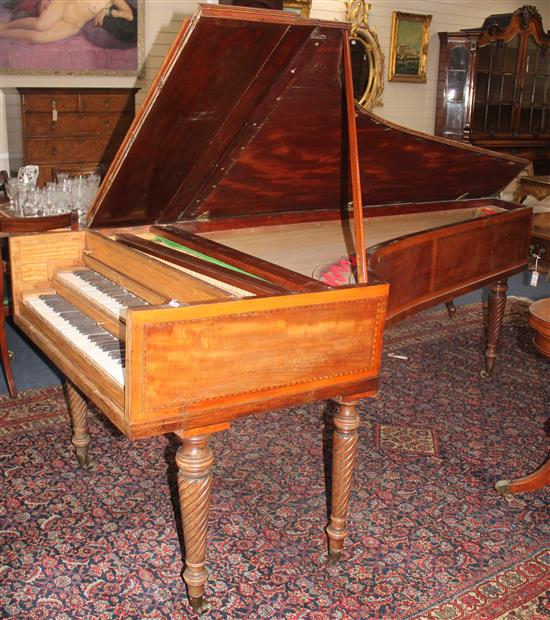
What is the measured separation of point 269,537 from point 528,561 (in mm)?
919

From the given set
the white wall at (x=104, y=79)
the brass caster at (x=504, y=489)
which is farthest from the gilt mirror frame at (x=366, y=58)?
the brass caster at (x=504, y=489)

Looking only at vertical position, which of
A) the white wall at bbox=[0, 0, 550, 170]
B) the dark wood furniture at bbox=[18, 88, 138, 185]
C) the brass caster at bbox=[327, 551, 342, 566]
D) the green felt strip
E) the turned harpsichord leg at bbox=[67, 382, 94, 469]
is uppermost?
the white wall at bbox=[0, 0, 550, 170]

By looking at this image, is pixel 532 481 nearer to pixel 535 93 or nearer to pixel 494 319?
pixel 494 319

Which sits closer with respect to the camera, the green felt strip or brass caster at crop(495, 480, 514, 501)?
the green felt strip

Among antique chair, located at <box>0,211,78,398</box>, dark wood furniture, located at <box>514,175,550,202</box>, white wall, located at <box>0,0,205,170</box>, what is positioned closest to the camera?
antique chair, located at <box>0,211,78,398</box>

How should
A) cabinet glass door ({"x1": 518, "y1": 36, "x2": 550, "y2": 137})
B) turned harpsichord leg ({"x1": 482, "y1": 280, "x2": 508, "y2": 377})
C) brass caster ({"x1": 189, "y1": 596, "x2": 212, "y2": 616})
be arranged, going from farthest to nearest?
cabinet glass door ({"x1": 518, "y1": 36, "x2": 550, "y2": 137}), turned harpsichord leg ({"x1": 482, "y1": 280, "x2": 508, "y2": 377}), brass caster ({"x1": 189, "y1": 596, "x2": 212, "y2": 616})

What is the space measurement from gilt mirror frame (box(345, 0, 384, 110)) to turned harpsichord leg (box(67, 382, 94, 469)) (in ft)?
22.2

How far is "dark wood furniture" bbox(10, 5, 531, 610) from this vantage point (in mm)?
1891

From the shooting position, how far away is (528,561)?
2568 mm

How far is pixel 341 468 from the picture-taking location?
238 cm

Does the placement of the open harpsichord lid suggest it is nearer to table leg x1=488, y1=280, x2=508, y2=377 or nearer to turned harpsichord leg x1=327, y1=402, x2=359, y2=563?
table leg x1=488, y1=280, x2=508, y2=377

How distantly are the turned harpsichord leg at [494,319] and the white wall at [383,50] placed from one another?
4.94m

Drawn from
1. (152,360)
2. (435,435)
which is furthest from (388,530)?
(152,360)

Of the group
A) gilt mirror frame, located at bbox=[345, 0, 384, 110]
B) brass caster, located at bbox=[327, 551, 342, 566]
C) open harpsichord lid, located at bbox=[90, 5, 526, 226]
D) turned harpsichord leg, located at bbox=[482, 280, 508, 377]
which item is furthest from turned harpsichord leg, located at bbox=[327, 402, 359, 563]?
gilt mirror frame, located at bbox=[345, 0, 384, 110]
